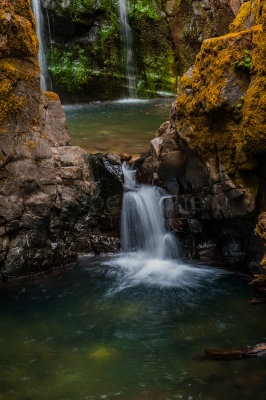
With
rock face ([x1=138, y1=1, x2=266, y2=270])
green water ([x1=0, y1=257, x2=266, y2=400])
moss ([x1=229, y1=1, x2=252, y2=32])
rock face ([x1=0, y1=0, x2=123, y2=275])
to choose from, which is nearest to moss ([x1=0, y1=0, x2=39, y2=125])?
rock face ([x1=0, y1=0, x2=123, y2=275])

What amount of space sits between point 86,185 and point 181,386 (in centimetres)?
361

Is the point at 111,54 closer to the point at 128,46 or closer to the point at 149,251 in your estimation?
the point at 128,46

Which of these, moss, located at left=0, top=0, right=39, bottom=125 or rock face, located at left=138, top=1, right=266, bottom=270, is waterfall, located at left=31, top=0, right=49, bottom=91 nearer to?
moss, located at left=0, top=0, right=39, bottom=125

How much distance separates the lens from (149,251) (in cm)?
670

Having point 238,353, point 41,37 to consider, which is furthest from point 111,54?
point 238,353

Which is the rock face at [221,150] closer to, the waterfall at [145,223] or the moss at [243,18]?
the moss at [243,18]

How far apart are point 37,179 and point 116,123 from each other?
562 centimetres

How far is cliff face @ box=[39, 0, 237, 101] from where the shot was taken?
14531mm

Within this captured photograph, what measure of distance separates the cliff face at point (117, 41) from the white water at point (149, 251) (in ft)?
29.0

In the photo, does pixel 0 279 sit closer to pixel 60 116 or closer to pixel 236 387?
pixel 60 116

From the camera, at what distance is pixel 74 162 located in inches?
254

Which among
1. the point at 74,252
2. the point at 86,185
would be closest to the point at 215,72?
the point at 86,185

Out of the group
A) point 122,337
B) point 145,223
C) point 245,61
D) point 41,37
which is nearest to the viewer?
point 122,337

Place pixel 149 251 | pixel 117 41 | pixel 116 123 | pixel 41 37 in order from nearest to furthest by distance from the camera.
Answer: pixel 149 251 < pixel 116 123 < pixel 41 37 < pixel 117 41
